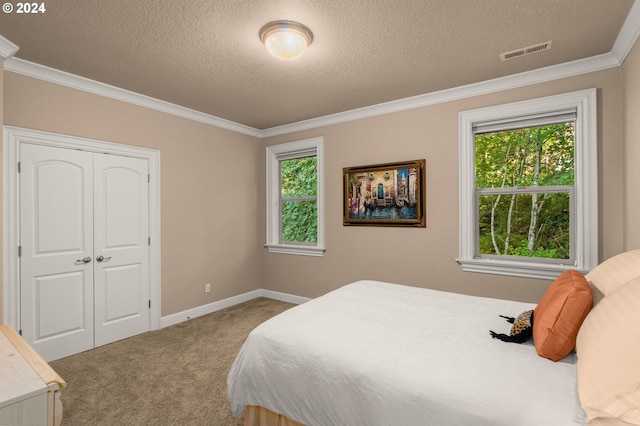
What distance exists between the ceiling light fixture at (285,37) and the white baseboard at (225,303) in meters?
3.17

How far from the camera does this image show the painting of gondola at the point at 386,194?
3633 millimetres

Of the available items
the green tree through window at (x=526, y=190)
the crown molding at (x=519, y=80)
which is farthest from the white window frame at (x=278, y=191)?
the green tree through window at (x=526, y=190)

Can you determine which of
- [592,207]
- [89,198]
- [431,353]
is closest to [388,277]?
[592,207]

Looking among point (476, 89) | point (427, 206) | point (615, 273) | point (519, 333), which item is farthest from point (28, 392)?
point (476, 89)

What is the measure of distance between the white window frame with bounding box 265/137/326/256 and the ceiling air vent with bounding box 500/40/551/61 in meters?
2.30

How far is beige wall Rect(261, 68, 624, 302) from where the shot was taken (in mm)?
2678

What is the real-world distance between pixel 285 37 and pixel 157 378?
2.77 m

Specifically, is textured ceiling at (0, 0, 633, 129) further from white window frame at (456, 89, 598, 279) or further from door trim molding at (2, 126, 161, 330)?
door trim molding at (2, 126, 161, 330)

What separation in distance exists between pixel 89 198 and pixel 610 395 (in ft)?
12.7

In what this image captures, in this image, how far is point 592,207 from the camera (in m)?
2.73

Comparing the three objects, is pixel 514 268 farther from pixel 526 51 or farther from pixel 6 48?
pixel 6 48

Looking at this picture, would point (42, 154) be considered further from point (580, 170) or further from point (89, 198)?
point (580, 170)

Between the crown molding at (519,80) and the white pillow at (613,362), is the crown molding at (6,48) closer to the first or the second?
the crown molding at (519,80)

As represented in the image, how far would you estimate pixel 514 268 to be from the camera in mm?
3074
